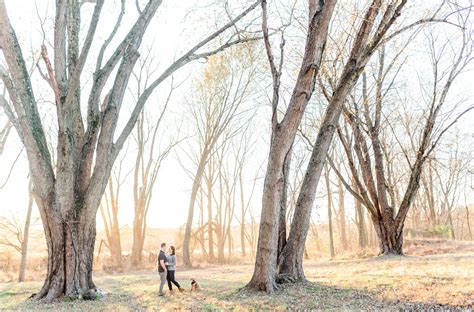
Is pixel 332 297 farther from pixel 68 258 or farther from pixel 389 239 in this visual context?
pixel 389 239

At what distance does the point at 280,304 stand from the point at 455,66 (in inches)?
521

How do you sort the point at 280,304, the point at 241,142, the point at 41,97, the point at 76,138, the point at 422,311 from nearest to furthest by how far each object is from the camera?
the point at 422,311 → the point at 280,304 → the point at 76,138 → the point at 41,97 → the point at 241,142

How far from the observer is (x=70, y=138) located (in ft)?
29.5

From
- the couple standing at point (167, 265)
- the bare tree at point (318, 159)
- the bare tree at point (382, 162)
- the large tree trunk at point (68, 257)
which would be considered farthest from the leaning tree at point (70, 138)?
the bare tree at point (382, 162)

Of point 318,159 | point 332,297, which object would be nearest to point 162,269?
point 332,297

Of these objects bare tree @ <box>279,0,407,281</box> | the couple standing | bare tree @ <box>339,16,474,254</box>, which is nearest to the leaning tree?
the couple standing

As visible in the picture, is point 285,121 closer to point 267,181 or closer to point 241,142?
point 267,181

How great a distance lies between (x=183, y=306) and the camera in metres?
7.23

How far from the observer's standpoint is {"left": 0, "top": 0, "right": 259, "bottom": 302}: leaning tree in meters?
8.56

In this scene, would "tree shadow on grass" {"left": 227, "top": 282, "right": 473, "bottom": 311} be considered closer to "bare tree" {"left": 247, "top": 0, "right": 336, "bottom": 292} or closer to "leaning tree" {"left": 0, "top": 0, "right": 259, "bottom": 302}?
"bare tree" {"left": 247, "top": 0, "right": 336, "bottom": 292}

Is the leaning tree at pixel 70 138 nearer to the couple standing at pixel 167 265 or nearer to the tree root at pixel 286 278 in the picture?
the couple standing at pixel 167 265

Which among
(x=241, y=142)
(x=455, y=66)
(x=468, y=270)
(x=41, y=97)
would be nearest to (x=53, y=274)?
(x=468, y=270)

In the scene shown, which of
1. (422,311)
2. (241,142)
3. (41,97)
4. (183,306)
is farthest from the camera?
(241,142)

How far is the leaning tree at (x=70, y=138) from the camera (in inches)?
337
